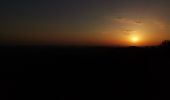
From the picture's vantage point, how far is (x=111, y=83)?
18.8m

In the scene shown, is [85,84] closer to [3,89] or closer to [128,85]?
[128,85]

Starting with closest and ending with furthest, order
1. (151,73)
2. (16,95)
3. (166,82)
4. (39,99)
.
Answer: (39,99) < (16,95) < (166,82) < (151,73)

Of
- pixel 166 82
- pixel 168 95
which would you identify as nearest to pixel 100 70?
pixel 166 82

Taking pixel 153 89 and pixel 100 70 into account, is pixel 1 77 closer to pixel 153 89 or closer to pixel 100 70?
pixel 100 70

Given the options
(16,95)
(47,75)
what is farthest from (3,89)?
(47,75)

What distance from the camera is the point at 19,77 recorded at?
71.6ft

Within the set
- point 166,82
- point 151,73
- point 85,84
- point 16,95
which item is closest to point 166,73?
point 151,73

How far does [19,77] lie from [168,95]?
453 inches

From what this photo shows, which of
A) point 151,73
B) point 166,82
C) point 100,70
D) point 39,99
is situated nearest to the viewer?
point 39,99

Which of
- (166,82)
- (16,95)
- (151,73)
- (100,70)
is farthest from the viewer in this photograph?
(100,70)

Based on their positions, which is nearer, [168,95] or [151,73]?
[168,95]

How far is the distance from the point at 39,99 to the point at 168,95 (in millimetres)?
7459

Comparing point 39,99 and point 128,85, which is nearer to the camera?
point 39,99

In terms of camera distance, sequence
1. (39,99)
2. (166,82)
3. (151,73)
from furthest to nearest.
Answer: (151,73), (166,82), (39,99)
